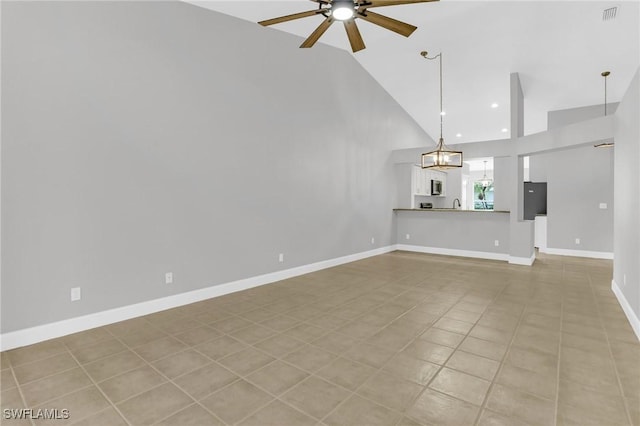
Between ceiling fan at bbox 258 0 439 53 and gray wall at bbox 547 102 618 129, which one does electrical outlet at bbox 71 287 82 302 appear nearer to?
ceiling fan at bbox 258 0 439 53

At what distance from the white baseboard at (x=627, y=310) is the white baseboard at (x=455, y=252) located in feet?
7.81

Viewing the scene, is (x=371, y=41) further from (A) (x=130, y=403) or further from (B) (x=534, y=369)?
(A) (x=130, y=403)

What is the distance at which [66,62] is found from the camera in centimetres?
297

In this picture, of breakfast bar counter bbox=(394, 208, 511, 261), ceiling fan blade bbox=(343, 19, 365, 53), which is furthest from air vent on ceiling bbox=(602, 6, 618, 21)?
ceiling fan blade bbox=(343, 19, 365, 53)

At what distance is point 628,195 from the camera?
11.5 ft

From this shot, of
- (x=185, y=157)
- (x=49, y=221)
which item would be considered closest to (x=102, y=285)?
(x=49, y=221)

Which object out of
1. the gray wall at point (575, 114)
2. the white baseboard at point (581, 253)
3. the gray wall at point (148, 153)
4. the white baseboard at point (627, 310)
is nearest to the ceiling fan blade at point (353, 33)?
the gray wall at point (148, 153)

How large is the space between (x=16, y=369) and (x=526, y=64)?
801 centimetres

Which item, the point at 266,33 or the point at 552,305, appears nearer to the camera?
the point at 552,305

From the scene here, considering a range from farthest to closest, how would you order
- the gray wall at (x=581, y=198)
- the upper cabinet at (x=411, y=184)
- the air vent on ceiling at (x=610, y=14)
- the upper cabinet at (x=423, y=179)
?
1. the upper cabinet at (x=423, y=179)
2. the upper cabinet at (x=411, y=184)
3. the gray wall at (x=581, y=198)
4. the air vent on ceiling at (x=610, y=14)

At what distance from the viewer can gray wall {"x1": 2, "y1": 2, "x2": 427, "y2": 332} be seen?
281 cm

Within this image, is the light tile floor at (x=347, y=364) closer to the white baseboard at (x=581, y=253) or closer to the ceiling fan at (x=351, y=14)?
the ceiling fan at (x=351, y=14)

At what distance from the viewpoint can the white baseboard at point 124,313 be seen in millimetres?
2783

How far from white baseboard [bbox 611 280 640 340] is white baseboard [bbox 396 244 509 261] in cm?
238
